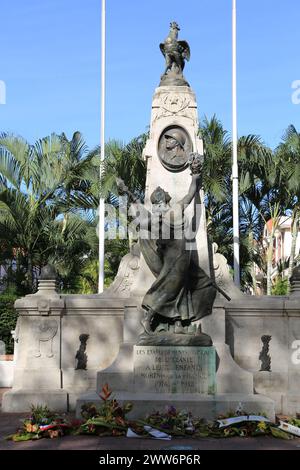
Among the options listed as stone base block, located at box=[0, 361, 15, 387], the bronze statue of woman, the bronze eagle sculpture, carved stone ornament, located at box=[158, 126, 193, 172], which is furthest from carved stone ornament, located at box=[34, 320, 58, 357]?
the bronze eagle sculpture

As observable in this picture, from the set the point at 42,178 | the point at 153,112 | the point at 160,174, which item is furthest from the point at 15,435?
the point at 42,178

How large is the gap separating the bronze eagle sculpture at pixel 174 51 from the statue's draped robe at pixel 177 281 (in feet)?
11.7

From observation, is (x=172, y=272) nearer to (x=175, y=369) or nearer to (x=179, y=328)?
(x=179, y=328)

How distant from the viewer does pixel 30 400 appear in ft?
40.4

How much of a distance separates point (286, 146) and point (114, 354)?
13.2 meters

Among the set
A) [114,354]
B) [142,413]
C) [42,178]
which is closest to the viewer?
[142,413]

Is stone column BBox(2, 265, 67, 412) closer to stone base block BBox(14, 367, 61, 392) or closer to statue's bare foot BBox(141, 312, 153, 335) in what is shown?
stone base block BBox(14, 367, 61, 392)

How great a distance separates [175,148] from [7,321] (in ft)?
29.0

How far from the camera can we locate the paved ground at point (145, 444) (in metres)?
8.94

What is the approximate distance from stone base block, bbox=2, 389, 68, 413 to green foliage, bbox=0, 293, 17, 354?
7112 mm

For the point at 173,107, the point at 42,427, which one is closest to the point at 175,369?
the point at 42,427

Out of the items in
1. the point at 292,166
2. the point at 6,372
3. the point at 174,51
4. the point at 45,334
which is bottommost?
the point at 6,372

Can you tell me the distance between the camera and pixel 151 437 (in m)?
9.52
